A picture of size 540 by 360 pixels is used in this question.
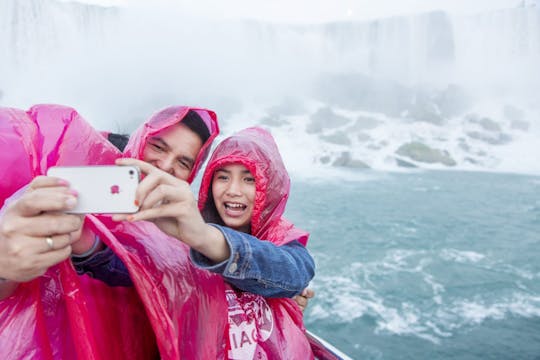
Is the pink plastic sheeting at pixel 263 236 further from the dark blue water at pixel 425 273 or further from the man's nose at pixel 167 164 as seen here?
the dark blue water at pixel 425 273

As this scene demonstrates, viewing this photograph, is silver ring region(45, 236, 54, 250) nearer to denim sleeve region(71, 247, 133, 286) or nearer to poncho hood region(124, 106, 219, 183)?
denim sleeve region(71, 247, 133, 286)

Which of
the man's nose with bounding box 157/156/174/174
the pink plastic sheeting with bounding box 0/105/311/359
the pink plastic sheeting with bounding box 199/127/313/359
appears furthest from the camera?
the man's nose with bounding box 157/156/174/174

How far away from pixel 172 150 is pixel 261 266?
0.68m

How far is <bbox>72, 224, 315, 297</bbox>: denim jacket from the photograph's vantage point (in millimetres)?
824

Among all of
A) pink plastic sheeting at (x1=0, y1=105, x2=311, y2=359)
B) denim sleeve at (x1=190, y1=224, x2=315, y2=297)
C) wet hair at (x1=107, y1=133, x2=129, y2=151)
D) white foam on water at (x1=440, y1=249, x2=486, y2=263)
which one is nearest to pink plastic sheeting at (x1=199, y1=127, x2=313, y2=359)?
pink plastic sheeting at (x1=0, y1=105, x2=311, y2=359)

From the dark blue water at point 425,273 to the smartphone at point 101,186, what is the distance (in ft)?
16.6

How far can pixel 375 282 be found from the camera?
21.9ft

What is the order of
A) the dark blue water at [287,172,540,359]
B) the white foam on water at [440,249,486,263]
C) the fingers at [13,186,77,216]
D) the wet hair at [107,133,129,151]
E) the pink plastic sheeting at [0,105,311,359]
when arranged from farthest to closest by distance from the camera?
the white foam on water at [440,249,486,263], the dark blue water at [287,172,540,359], the wet hair at [107,133,129,151], the pink plastic sheeting at [0,105,311,359], the fingers at [13,186,77,216]

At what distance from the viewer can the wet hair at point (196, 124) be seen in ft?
4.73

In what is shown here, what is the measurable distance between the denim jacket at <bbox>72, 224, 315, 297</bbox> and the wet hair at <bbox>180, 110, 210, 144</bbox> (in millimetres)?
654

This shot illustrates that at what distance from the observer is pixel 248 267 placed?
864 millimetres

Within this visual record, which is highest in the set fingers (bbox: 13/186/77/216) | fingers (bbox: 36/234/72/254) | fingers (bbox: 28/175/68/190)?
fingers (bbox: 28/175/68/190)

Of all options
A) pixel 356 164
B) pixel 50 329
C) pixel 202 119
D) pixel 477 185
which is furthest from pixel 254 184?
pixel 356 164

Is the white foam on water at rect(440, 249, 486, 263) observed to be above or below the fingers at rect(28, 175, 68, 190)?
below
